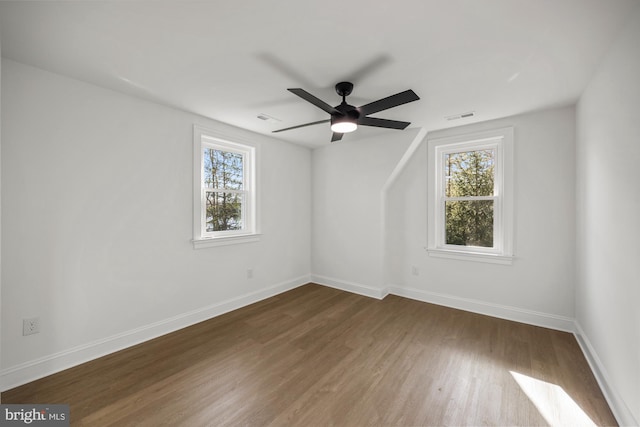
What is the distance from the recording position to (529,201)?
3102mm

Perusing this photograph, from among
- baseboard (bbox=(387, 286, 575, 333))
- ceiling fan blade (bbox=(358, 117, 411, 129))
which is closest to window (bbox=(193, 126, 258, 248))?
ceiling fan blade (bbox=(358, 117, 411, 129))

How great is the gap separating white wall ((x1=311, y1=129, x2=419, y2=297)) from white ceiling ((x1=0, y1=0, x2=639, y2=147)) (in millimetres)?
1353

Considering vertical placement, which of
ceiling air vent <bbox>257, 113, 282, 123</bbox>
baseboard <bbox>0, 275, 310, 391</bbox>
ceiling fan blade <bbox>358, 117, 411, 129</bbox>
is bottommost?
baseboard <bbox>0, 275, 310, 391</bbox>

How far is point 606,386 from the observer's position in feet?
6.23

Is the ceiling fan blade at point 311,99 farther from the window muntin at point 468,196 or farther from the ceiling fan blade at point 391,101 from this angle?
the window muntin at point 468,196

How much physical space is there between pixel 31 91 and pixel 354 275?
409 centimetres

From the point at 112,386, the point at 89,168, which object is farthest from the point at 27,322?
the point at 89,168

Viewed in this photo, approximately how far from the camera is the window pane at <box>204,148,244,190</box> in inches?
135

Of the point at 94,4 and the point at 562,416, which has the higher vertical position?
the point at 94,4

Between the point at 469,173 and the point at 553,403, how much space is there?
258 cm

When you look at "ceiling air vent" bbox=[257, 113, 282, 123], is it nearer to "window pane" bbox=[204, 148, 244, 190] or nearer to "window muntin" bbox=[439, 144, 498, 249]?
"window pane" bbox=[204, 148, 244, 190]

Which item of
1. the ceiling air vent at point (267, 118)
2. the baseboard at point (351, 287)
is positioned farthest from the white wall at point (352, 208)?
the ceiling air vent at point (267, 118)

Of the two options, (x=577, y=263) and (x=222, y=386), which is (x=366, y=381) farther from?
(x=577, y=263)

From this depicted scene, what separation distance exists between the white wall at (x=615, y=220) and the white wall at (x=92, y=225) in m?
3.59
